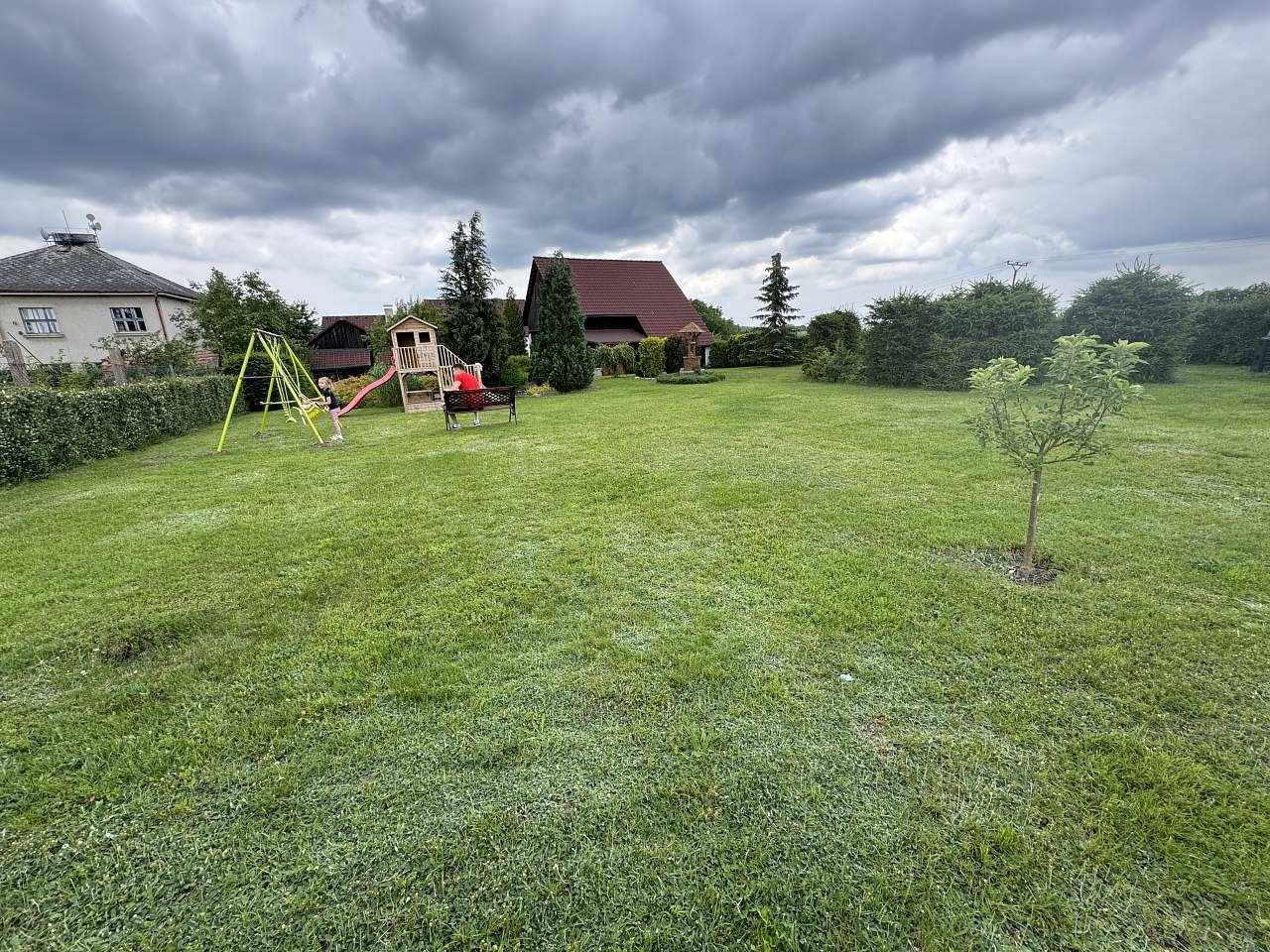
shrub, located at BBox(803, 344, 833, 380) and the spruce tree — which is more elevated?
the spruce tree

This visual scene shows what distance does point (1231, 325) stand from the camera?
1705cm

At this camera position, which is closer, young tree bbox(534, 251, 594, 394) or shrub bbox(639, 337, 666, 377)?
young tree bbox(534, 251, 594, 394)

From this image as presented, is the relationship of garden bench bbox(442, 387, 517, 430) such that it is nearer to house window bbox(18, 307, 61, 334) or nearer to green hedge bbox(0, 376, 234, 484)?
green hedge bbox(0, 376, 234, 484)

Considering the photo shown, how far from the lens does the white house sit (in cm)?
2238

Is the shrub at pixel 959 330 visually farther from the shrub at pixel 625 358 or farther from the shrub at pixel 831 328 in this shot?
the shrub at pixel 625 358

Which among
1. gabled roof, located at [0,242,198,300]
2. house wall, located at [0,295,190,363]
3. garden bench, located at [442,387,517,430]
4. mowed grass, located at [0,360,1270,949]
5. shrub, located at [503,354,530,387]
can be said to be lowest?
mowed grass, located at [0,360,1270,949]

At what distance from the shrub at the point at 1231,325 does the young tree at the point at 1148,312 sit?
1861 millimetres

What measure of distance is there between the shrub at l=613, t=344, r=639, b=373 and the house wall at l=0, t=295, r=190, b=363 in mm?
20946

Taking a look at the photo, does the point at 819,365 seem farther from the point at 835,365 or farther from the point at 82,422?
the point at 82,422

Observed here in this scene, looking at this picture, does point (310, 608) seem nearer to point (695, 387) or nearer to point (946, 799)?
point (946, 799)

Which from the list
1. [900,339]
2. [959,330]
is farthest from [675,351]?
[959,330]

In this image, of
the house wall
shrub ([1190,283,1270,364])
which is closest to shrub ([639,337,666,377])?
shrub ([1190,283,1270,364])

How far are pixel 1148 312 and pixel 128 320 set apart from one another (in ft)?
133

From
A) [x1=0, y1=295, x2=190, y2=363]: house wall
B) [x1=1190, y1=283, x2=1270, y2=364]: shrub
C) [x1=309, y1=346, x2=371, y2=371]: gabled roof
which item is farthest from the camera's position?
[x1=309, y1=346, x2=371, y2=371]: gabled roof
